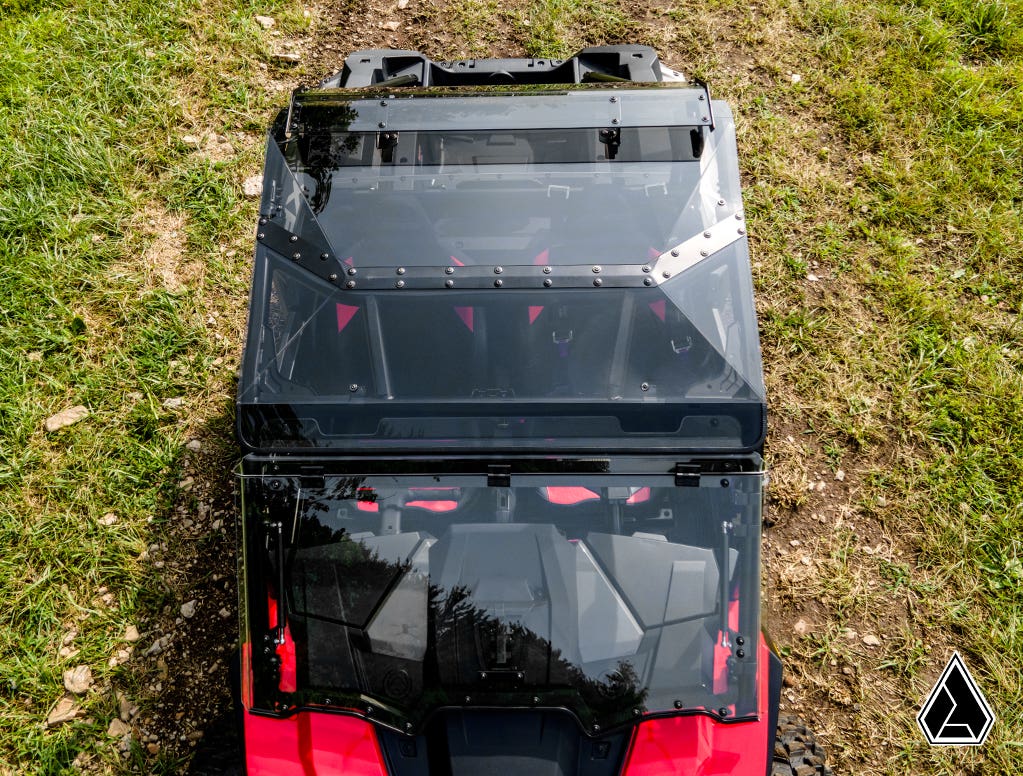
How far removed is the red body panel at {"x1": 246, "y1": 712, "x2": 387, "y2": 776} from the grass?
1.25 metres

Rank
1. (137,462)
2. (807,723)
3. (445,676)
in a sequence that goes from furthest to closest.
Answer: (137,462)
(807,723)
(445,676)

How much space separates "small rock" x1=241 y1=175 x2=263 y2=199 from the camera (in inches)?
152

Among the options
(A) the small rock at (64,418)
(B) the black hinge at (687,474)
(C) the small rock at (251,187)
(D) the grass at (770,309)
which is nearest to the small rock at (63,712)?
(D) the grass at (770,309)

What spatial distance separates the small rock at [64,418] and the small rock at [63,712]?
1.23 meters

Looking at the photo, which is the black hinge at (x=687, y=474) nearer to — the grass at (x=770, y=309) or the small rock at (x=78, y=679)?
the grass at (x=770, y=309)

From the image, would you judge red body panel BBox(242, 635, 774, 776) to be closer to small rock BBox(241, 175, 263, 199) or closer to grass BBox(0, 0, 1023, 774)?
grass BBox(0, 0, 1023, 774)

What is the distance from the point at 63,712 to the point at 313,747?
5.59 feet

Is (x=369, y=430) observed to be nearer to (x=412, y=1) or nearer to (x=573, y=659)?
(x=573, y=659)

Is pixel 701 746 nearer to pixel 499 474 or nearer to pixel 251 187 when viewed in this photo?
pixel 499 474

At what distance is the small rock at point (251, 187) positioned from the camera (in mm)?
3852

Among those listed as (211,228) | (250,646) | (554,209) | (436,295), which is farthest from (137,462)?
(554,209)

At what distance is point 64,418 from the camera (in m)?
3.37

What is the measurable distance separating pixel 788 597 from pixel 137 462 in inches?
118

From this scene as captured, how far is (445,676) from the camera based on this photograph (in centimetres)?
176
